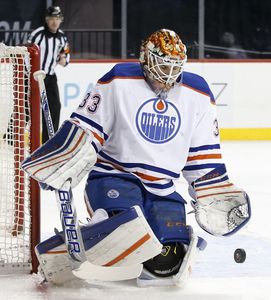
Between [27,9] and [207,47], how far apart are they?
5.59 feet

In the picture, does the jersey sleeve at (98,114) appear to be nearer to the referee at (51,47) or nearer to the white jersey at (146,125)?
the white jersey at (146,125)

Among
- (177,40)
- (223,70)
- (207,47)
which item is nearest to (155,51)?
(177,40)

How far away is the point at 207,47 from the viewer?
968 centimetres

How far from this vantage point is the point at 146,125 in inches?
124

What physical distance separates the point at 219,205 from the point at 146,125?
13.3 inches

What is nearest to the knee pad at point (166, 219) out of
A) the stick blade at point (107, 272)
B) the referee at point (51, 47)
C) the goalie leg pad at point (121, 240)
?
the stick blade at point (107, 272)

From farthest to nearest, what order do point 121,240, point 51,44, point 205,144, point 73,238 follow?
point 51,44
point 205,144
point 73,238
point 121,240

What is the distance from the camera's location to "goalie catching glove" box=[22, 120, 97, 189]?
9.74 feet

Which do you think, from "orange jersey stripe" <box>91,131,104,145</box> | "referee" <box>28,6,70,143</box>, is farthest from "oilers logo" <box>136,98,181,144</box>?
"referee" <box>28,6,70,143</box>

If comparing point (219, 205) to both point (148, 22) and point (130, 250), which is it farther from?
point (148, 22)

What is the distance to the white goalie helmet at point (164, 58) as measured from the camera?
10.2ft

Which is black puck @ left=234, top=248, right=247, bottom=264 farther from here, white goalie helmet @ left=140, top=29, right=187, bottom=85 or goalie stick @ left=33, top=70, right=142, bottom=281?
white goalie helmet @ left=140, top=29, right=187, bottom=85

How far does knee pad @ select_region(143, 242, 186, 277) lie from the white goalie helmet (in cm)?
50

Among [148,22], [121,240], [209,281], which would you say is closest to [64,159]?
[121,240]
